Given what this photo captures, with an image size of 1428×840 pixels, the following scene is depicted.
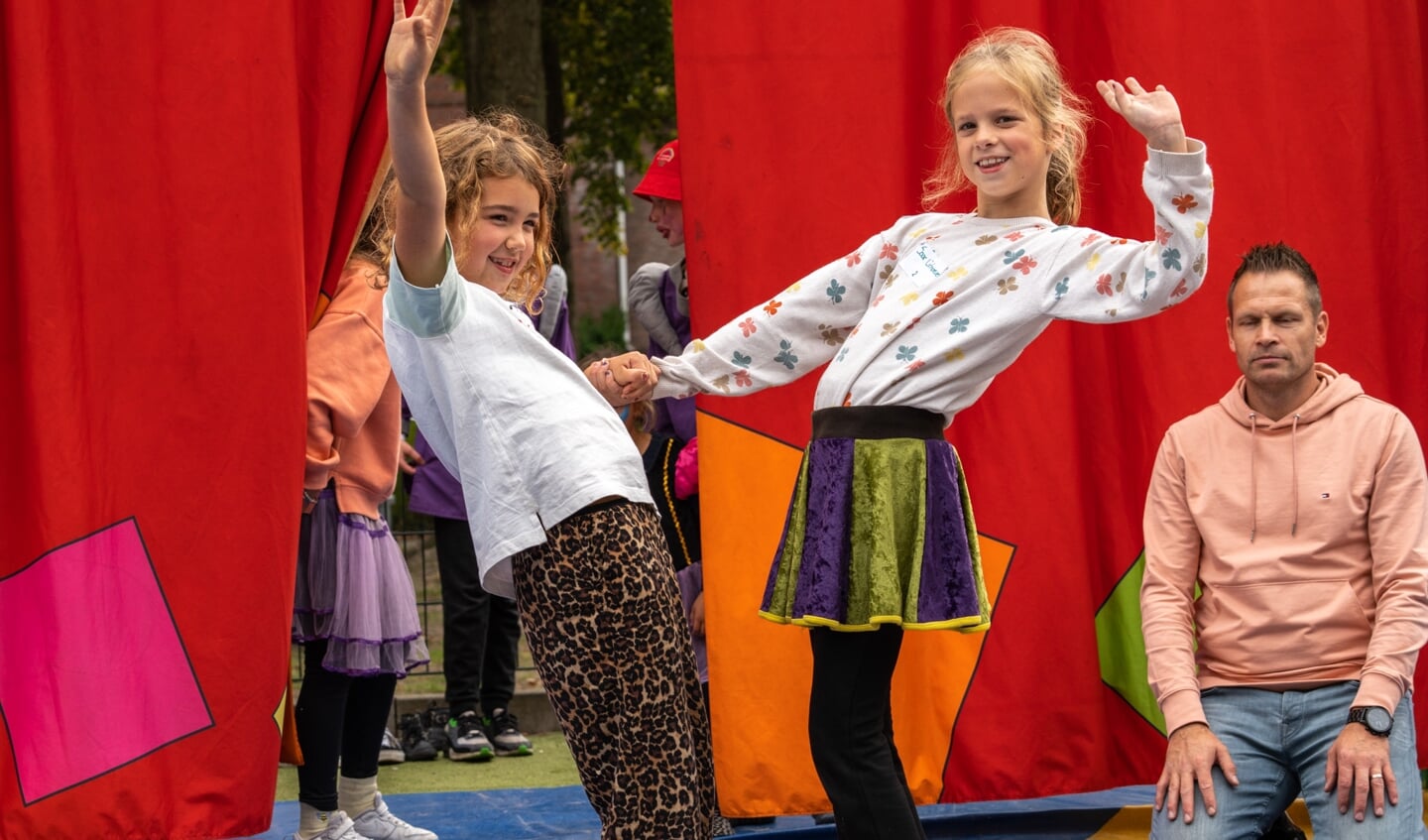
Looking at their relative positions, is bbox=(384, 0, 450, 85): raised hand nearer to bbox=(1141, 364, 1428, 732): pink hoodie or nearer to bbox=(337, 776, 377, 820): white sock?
bbox=(1141, 364, 1428, 732): pink hoodie

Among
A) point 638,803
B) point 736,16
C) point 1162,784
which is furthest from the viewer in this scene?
point 736,16

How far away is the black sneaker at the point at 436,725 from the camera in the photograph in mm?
4406

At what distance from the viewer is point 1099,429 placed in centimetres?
337

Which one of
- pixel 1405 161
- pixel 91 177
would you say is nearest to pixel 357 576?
pixel 91 177

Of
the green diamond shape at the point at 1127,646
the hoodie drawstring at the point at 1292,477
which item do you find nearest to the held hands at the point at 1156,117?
the hoodie drawstring at the point at 1292,477

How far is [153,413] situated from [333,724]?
73cm

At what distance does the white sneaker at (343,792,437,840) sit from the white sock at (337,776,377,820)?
14 millimetres

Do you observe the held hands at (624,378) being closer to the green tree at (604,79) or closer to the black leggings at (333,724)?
the black leggings at (333,724)

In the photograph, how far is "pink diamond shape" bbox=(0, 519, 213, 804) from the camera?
300 centimetres

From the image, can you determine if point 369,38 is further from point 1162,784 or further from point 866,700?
point 1162,784

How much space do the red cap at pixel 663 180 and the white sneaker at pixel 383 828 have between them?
5.68ft

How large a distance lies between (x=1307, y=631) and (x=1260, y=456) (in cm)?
33

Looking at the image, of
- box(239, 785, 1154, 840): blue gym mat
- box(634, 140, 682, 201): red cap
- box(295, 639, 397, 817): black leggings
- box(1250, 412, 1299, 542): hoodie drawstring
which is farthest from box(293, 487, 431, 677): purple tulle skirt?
box(1250, 412, 1299, 542): hoodie drawstring

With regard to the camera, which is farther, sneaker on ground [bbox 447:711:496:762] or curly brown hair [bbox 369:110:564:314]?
sneaker on ground [bbox 447:711:496:762]
